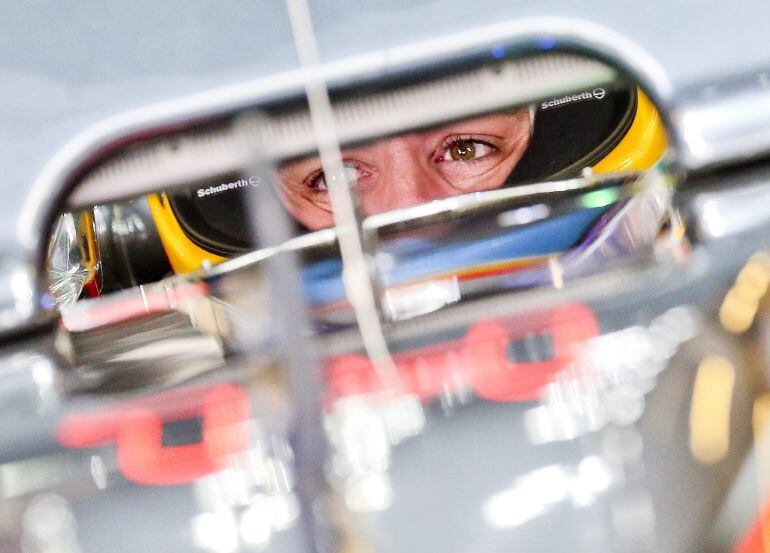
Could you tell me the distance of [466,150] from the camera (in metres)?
1.53

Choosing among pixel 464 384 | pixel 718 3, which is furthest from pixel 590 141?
pixel 464 384

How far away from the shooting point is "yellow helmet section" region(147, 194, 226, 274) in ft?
4.73

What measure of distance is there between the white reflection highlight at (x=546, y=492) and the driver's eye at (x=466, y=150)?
1038 mm

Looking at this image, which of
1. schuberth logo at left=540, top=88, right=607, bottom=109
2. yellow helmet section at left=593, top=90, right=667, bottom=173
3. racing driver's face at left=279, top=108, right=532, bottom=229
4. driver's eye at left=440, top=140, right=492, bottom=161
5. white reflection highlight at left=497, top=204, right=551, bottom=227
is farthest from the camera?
driver's eye at left=440, top=140, right=492, bottom=161

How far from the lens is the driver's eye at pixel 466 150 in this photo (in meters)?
1.50

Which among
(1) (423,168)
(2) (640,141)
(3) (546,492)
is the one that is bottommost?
(3) (546,492)

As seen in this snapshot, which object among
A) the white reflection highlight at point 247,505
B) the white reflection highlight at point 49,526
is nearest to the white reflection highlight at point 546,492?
the white reflection highlight at point 247,505

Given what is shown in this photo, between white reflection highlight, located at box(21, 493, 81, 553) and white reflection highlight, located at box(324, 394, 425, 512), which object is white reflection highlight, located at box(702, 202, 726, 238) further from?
white reflection highlight, located at box(21, 493, 81, 553)

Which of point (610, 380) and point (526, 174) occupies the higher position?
point (526, 174)

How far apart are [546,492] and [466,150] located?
3.53 ft

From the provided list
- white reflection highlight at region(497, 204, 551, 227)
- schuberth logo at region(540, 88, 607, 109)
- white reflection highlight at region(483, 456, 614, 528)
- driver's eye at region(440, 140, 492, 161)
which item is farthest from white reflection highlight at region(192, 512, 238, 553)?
driver's eye at region(440, 140, 492, 161)

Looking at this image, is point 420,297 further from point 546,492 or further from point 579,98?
point 579,98

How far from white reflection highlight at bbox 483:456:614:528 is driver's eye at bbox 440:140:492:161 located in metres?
1.04

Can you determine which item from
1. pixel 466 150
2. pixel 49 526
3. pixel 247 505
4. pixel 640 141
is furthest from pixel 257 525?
pixel 466 150
